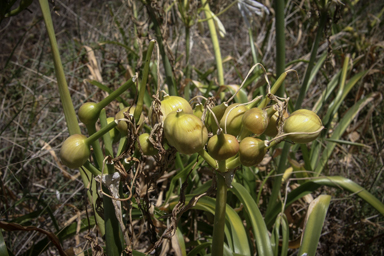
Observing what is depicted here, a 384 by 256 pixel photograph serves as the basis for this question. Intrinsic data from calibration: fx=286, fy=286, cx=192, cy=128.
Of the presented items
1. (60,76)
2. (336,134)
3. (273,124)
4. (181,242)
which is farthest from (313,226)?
(60,76)

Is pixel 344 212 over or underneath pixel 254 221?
underneath

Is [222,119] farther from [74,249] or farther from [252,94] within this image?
[252,94]

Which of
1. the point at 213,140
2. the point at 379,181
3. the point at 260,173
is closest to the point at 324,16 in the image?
the point at 213,140

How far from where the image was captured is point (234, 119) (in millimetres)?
643

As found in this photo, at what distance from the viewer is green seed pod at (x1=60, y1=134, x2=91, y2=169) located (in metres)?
0.60

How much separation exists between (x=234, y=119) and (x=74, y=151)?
353 millimetres

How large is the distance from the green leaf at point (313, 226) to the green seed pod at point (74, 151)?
89 cm

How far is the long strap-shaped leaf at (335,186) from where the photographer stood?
4.05ft

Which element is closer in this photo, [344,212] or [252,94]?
[344,212]

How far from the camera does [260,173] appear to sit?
1.81 metres

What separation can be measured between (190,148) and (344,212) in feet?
4.63

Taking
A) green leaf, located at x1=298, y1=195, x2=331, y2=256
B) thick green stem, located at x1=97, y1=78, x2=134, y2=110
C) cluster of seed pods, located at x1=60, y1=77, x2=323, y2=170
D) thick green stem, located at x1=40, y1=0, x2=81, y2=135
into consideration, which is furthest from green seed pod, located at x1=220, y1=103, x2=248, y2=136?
green leaf, located at x1=298, y1=195, x2=331, y2=256

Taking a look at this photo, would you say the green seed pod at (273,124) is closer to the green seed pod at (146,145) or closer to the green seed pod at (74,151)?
A: the green seed pod at (146,145)

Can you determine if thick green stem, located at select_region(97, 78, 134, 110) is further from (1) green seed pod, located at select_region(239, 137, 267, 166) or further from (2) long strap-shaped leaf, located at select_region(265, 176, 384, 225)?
(2) long strap-shaped leaf, located at select_region(265, 176, 384, 225)
